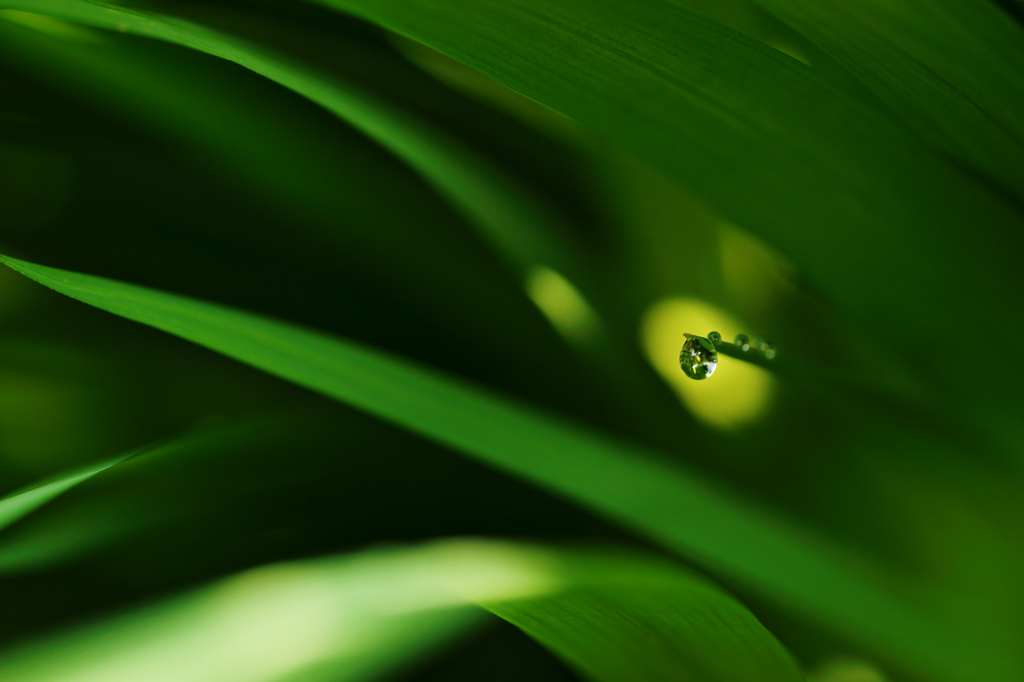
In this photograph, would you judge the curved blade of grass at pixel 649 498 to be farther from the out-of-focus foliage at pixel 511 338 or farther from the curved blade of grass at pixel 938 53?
the curved blade of grass at pixel 938 53

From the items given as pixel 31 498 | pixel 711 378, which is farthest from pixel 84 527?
pixel 711 378

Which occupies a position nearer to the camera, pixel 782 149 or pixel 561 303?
pixel 782 149

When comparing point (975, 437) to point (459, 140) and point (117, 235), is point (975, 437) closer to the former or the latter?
point (459, 140)

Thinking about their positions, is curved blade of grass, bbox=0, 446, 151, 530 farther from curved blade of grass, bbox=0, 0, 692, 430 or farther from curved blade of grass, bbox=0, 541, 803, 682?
curved blade of grass, bbox=0, 0, 692, 430

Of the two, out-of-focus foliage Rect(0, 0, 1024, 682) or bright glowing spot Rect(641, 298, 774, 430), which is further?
bright glowing spot Rect(641, 298, 774, 430)

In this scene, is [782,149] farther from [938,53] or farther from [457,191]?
[457,191]

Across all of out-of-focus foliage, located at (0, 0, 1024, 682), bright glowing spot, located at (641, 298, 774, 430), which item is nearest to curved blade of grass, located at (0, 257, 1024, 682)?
out-of-focus foliage, located at (0, 0, 1024, 682)

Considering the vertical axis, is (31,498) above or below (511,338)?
below
